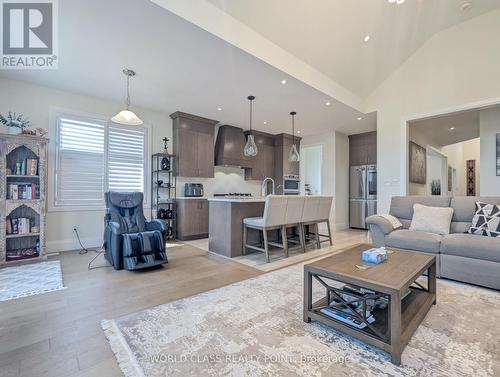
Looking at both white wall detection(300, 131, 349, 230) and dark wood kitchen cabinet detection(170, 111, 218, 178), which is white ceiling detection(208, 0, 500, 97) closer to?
white wall detection(300, 131, 349, 230)

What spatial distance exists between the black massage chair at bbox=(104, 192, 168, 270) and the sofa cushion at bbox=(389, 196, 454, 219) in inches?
137

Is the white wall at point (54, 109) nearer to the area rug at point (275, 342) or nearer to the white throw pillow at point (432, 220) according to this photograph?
the area rug at point (275, 342)

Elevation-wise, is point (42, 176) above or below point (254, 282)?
above

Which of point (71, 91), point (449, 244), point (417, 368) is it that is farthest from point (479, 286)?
point (71, 91)

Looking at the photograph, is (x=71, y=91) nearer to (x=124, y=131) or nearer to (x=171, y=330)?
(x=124, y=131)

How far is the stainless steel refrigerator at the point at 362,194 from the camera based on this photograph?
656 cm

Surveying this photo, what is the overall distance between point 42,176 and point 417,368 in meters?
4.72

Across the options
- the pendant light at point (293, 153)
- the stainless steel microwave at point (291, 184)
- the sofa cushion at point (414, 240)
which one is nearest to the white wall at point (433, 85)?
the pendant light at point (293, 153)

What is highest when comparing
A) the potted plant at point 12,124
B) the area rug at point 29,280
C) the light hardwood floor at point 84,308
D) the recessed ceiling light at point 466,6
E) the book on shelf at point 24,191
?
the recessed ceiling light at point 466,6

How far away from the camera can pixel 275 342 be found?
164cm

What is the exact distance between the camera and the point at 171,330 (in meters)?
1.77

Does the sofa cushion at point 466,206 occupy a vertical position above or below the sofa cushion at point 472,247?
above

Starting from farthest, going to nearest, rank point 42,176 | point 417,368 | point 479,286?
point 42,176 → point 479,286 → point 417,368

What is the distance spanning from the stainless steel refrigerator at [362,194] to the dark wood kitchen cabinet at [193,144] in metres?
4.03
